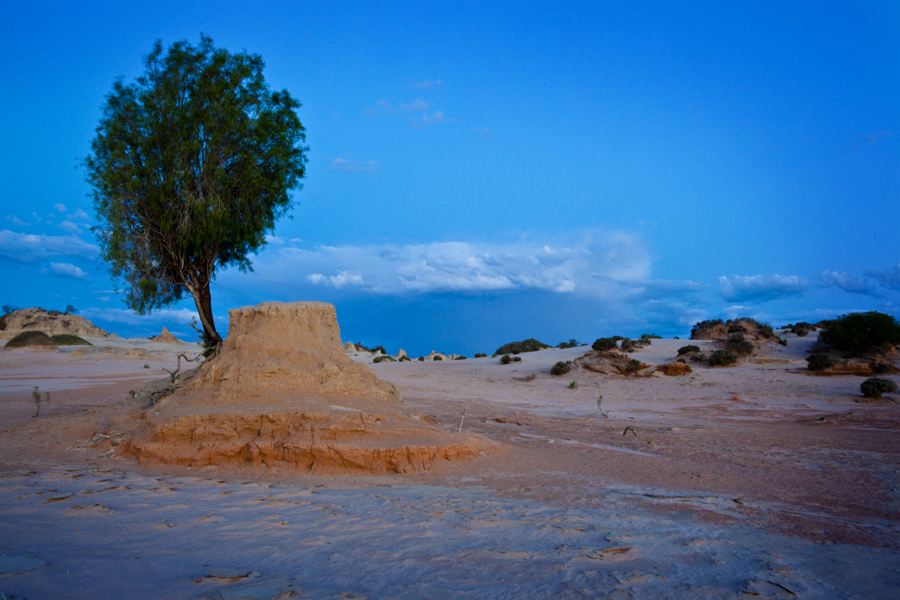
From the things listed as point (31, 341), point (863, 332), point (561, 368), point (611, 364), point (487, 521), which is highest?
point (31, 341)

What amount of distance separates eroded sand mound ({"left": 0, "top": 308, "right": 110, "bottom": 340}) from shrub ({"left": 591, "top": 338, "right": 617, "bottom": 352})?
4778 centimetres

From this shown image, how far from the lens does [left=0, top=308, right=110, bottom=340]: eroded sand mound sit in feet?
149

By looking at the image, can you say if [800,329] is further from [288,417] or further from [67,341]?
[67,341]

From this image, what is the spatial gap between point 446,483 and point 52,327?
5468 cm

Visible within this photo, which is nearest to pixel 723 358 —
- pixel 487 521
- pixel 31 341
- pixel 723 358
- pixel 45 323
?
pixel 723 358

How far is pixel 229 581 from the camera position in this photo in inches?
118

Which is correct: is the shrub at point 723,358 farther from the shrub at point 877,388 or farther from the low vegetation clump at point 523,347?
the low vegetation clump at point 523,347

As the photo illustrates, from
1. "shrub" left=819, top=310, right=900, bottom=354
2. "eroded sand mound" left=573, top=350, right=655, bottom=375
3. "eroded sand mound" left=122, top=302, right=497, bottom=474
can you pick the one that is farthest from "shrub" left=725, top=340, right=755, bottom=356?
"eroded sand mound" left=122, top=302, right=497, bottom=474

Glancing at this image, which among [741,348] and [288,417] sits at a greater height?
[741,348]

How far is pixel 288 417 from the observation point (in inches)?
297

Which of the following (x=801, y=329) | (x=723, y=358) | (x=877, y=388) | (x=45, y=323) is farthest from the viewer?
(x=45, y=323)

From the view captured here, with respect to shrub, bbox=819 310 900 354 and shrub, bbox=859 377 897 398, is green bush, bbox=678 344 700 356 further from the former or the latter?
shrub, bbox=859 377 897 398

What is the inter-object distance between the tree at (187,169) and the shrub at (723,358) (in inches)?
798

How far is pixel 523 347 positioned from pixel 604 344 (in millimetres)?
8970
